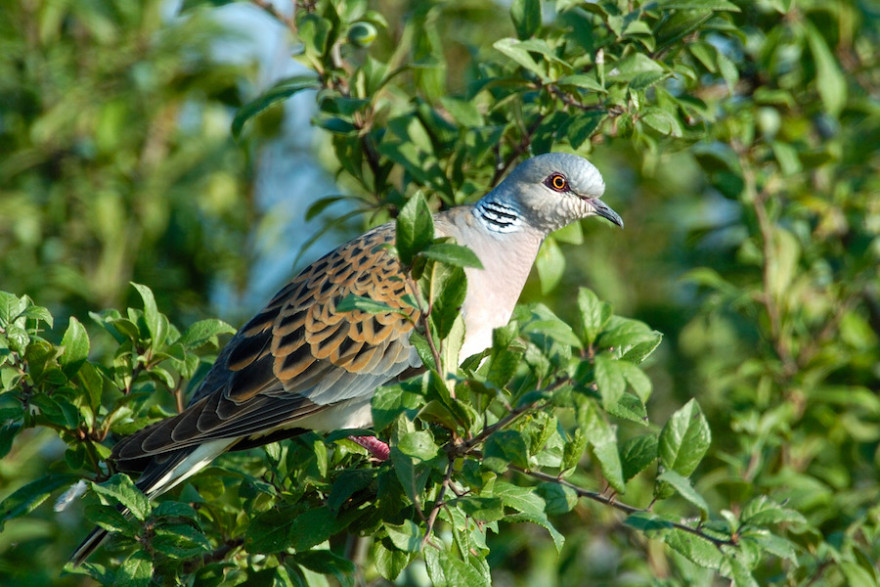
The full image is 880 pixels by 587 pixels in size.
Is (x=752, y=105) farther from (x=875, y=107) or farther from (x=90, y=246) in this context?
(x=90, y=246)

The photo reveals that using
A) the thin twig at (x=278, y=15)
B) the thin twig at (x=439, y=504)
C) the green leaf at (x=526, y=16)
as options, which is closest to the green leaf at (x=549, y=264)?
the green leaf at (x=526, y=16)

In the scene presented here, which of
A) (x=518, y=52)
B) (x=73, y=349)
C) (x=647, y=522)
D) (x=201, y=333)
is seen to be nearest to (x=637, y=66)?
(x=518, y=52)

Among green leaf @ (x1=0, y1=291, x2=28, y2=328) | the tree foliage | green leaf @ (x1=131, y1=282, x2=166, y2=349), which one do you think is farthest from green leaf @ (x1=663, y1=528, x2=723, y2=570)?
green leaf @ (x1=0, y1=291, x2=28, y2=328)

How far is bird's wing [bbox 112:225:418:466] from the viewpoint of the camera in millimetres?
3148

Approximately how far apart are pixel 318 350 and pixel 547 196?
951 mm

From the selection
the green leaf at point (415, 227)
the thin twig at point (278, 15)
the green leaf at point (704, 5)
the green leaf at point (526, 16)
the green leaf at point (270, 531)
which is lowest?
the green leaf at point (270, 531)

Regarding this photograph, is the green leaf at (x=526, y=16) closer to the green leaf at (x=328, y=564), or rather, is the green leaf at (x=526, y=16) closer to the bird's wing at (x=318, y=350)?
the bird's wing at (x=318, y=350)

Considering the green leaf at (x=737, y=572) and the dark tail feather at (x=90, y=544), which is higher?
the dark tail feather at (x=90, y=544)

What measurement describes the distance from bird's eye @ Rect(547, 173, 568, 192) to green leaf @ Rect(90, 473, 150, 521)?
5.59 feet

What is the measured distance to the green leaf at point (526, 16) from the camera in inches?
122

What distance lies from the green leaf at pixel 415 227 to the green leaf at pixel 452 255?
3 centimetres

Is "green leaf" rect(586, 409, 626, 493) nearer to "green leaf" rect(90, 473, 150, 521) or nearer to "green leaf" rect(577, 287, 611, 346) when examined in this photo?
"green leaf" rect(577, 287, 611, 346)

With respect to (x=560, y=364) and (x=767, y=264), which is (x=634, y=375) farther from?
(x=767, y=264)

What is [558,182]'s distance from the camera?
10.9 ft
